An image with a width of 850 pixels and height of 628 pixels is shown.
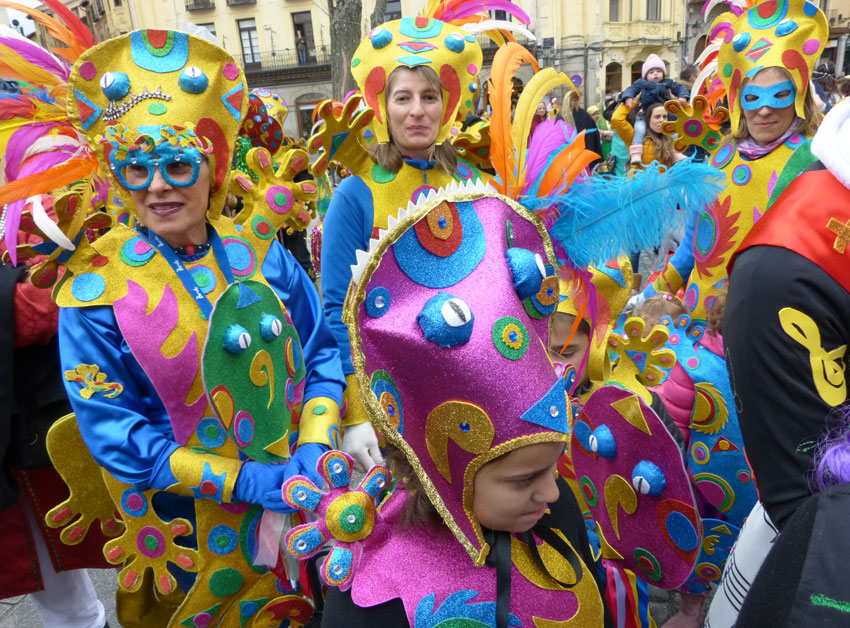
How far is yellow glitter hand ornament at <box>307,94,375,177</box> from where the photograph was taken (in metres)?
2.13

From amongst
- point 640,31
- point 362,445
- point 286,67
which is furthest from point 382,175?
point 640,31

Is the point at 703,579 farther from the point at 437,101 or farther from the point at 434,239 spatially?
the point at 437,101

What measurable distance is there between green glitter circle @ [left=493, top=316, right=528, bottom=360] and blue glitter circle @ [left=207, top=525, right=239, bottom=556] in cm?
110

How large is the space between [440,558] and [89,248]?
1.27m

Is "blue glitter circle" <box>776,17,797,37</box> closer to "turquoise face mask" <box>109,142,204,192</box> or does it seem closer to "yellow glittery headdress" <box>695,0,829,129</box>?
"yellow glittery headdress" <box>695,0,829,129</box>

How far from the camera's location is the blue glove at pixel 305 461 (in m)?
1.69

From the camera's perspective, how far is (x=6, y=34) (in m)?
1.82

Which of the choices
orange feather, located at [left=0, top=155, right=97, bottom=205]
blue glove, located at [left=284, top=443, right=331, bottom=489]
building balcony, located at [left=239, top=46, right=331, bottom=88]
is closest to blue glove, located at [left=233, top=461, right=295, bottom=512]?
blue glove, located at [left=284, top=443, right=331, bottom=489]

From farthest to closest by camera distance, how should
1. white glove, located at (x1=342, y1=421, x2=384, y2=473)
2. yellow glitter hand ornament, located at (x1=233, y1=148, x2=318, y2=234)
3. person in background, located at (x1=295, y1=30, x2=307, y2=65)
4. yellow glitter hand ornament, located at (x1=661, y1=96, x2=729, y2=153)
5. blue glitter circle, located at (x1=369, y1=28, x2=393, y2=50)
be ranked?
Result: person in background, located at (x1=295, y1=30, x2=307, y2=65), yellow glitter hand ornament, located at (x1=661, y1=96, x2=729, y2=153), blue glitter circle, located at (x1=369, y1=28, x2=393, y2=50), white glove, located at (x1=342, y1=421, x2=384, y2=473), yellow glitter hand ornament, located at (x1=233, y1=148, x2=318, y2=234)

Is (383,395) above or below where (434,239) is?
below

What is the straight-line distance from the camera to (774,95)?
8.79 feet

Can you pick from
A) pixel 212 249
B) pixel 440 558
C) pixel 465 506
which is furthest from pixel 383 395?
pixel 212 249

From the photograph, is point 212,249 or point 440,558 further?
point 212,249

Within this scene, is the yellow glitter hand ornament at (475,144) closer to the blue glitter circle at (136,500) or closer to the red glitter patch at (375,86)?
the red glitter patch at (375,86)
